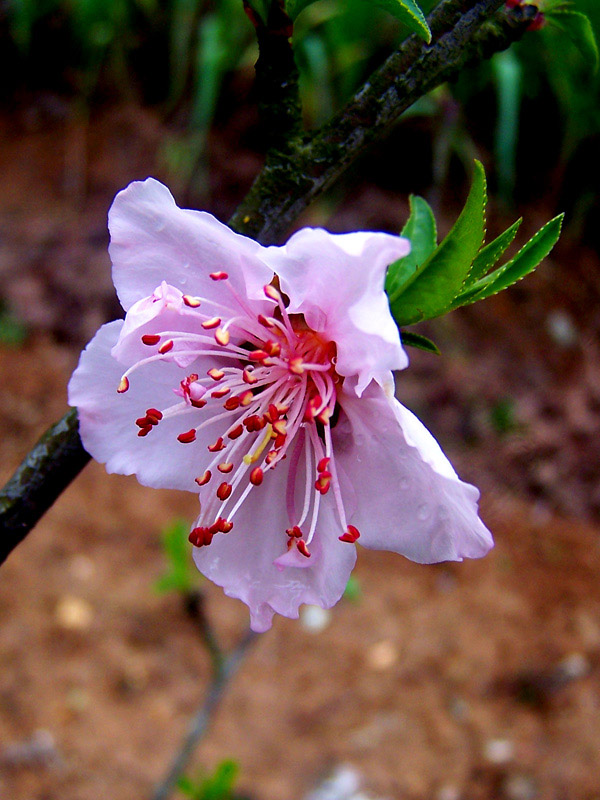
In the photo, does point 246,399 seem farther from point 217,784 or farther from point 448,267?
point 217,784

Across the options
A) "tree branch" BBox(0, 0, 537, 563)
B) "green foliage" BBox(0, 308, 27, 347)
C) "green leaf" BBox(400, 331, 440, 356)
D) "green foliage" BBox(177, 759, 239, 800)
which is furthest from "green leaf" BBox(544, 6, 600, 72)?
"green foliage" BBox(0, 308, 27, 347)

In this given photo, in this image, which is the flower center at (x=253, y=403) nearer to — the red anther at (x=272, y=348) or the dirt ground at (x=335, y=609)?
the red anther at (x=272, y=348)

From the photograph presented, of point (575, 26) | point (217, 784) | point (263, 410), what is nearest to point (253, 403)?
point (263, 410)

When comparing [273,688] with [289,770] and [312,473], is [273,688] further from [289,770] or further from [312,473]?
[312,473]

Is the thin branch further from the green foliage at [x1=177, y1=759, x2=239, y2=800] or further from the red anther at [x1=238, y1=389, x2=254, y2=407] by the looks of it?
the green foliage at [x1=177, y1=759, x2=239, y2=800]

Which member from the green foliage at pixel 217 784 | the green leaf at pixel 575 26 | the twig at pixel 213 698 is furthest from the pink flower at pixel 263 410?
the twig at pixel 213 698

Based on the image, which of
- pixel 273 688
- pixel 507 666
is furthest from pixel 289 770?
pixel 507 666

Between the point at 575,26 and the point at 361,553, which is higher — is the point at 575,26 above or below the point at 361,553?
above
